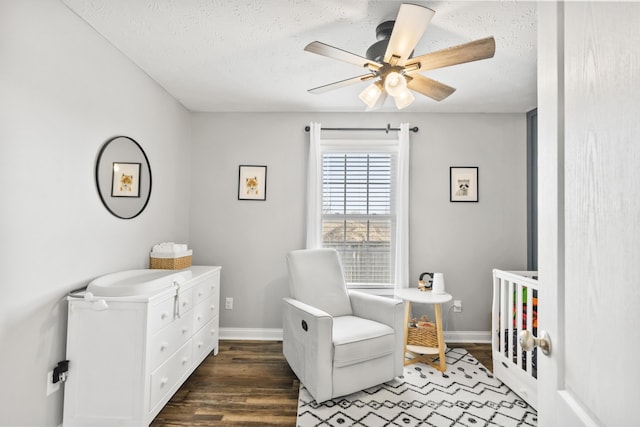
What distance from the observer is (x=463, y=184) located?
3.56 m

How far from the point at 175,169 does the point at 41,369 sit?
78.3 inches

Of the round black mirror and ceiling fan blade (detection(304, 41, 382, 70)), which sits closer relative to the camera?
ceiling fan blade (detection(304, 41, 382, 70))

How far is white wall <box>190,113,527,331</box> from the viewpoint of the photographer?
3539 mm

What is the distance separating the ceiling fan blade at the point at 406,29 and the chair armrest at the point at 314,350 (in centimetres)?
165

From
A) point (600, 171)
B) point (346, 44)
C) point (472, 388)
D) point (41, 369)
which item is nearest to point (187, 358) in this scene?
point (41, 369)

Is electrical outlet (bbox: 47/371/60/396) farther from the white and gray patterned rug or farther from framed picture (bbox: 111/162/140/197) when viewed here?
the white and gray patterned rug

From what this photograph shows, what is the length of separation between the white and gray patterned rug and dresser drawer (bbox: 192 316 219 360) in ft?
2.97

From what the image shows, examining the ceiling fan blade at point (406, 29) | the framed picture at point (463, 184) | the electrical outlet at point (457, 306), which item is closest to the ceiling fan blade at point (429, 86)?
the ceiling fan blade at point (406, 29)

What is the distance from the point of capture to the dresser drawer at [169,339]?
79.6 inches

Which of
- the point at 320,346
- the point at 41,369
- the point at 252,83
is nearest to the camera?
the point at 41,369

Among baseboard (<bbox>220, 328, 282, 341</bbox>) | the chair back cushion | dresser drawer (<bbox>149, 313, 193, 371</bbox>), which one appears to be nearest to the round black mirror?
dresser drawer (<bbox>149, 313, 193, 371</bbox>)

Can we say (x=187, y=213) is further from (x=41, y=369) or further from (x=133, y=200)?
(x=41, y=369)

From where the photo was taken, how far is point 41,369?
1.79m

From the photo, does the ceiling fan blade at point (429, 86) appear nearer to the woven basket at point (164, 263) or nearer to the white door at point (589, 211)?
the white door at point (589, 211)
